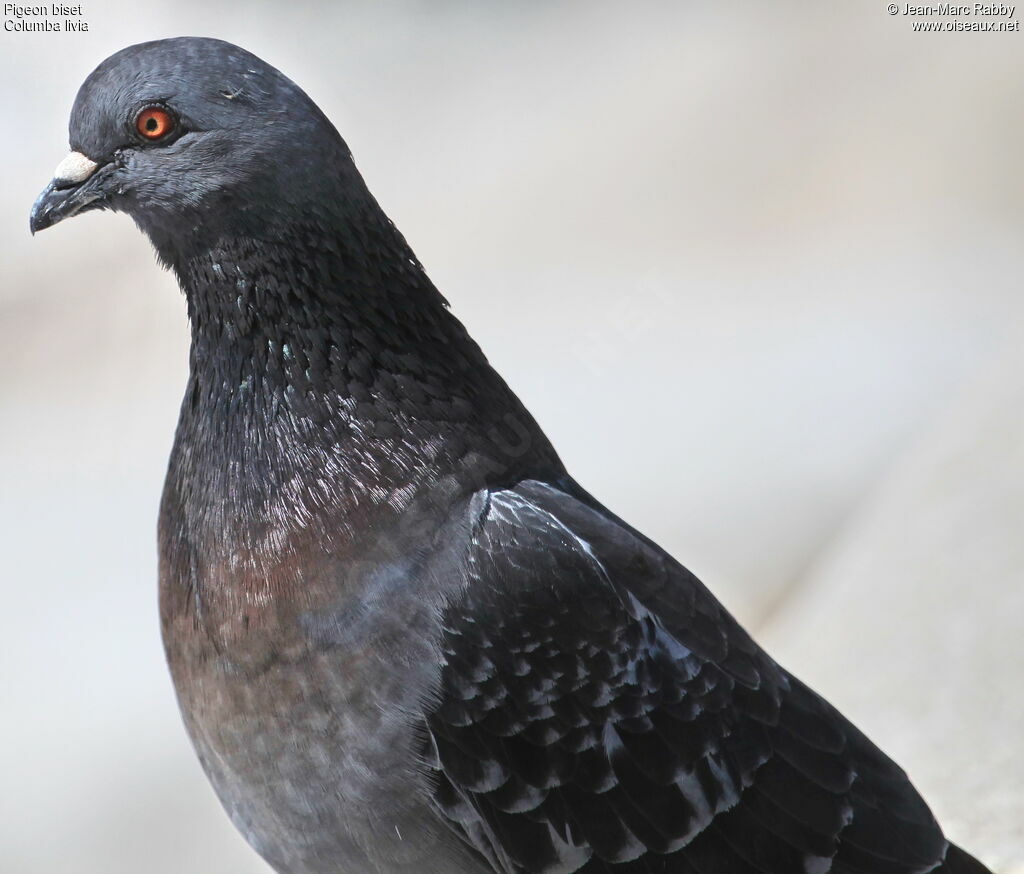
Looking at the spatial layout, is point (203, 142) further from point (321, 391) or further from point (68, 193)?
point (321, 391)

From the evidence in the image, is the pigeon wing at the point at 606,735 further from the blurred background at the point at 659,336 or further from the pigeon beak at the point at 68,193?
the blurred background at the point at 659,336

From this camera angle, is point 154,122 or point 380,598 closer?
point 380,598

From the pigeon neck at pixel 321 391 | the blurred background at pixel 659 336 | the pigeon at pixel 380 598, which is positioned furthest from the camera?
the blurred background at pixel 659 336

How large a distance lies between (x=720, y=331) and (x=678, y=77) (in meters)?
3.42

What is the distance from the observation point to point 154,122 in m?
3.06

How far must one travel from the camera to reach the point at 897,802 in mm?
3334

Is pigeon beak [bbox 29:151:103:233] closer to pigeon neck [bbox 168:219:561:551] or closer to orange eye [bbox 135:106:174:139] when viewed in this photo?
orange eye [bbox 135:106:174:139]

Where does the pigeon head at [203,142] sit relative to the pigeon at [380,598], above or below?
above

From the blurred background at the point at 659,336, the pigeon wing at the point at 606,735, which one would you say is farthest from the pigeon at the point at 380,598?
the blurred background at the point at 659,336

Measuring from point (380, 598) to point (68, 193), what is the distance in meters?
1.27

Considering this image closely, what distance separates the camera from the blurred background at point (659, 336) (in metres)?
6.68

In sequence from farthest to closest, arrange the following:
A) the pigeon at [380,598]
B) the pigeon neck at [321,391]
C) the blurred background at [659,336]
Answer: the blurred background at [659,336] < the pigeon neck at [321,391] < the pigeon at [380,598]

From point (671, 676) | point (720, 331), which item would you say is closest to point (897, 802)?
point (671, 676)

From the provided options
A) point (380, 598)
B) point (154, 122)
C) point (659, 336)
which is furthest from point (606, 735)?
point (659, 336)
